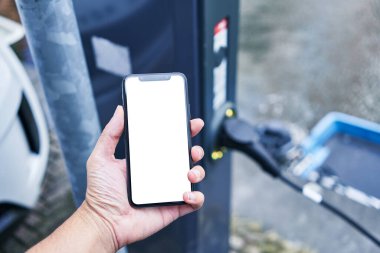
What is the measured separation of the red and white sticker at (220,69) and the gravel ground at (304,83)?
1413mm

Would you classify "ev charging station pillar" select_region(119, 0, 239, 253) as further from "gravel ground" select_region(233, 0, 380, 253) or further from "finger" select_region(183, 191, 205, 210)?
"gravel ground" select_region(233, 0, 380, 253)

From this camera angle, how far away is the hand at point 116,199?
1215 mm

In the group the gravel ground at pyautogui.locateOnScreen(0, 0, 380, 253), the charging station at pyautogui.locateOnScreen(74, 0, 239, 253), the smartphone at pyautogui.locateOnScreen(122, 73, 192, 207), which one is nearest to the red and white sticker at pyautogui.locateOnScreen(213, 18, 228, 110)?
the charging station at pyautogui.locateOnScreen(74, 0, 239, 253)

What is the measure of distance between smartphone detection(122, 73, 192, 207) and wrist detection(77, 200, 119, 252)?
100 millimetres

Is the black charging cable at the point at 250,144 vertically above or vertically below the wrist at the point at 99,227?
below

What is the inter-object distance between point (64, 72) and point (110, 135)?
266 mm

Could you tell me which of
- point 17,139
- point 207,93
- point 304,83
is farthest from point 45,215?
point 304,83

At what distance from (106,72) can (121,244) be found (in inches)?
29.8

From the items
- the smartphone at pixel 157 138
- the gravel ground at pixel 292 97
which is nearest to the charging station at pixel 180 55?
the smartphone at pixel 157 138

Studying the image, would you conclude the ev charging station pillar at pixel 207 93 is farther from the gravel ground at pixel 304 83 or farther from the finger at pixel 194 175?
the gravel ground at pixel 304 83

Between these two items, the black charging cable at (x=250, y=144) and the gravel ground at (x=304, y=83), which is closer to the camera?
the black charging cable at (x=250, y=144)

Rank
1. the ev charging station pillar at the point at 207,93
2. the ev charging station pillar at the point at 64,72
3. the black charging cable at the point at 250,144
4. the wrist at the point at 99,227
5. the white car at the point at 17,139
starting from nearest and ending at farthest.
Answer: the ev charging station pillar at the point at 64,72 → the wrist at the point at 99,227 → the ev charging station pillar at the point at 207,93 → the black charging cable at the point at 250,144 → the white car at the point at 17,139

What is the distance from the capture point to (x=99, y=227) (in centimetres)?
120

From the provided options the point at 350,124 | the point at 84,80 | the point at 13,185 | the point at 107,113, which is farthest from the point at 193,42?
the point at 13,185
